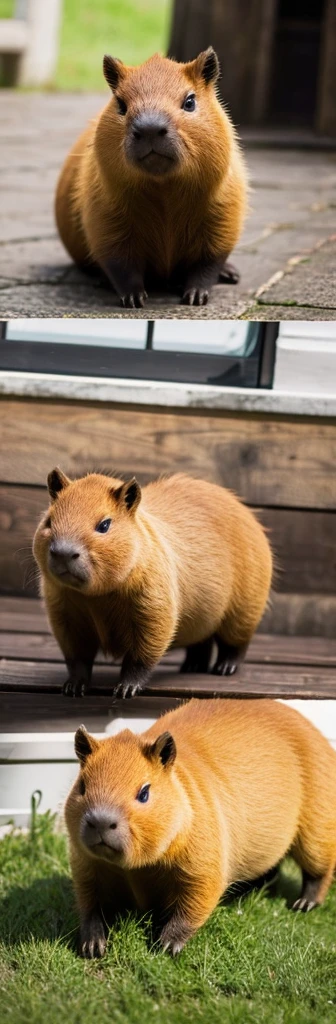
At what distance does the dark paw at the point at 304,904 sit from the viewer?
99.5 inches

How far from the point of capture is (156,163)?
2279 millimetres

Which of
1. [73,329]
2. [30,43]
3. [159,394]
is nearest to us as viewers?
[73,329]

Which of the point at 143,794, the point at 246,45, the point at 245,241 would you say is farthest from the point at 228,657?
the point at 246,45

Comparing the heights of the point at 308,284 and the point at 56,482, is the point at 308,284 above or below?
above

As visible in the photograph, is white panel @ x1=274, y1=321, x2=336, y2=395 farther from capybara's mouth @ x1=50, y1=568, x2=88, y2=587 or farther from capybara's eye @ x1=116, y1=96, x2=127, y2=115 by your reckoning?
capybara's mouth @ x1=50, y1=568, x2=88, y2=587

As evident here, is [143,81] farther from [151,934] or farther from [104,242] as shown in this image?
[151,934]

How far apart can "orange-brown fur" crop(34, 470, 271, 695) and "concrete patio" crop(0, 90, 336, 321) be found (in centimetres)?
40

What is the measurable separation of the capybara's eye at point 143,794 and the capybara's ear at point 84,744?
11 centimetres

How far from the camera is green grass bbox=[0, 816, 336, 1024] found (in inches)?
82.9

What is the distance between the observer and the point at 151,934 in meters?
2.29

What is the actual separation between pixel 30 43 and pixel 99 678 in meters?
7.80

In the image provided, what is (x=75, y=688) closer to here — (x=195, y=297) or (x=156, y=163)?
(x=195, y=297)

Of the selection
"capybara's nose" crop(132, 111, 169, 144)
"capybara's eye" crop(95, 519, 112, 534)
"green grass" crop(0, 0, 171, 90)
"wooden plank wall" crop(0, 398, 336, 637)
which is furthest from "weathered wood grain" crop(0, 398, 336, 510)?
"green grass" crop(0, 0, 171, 90)

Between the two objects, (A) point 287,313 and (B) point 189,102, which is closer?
(B) point 189,102
